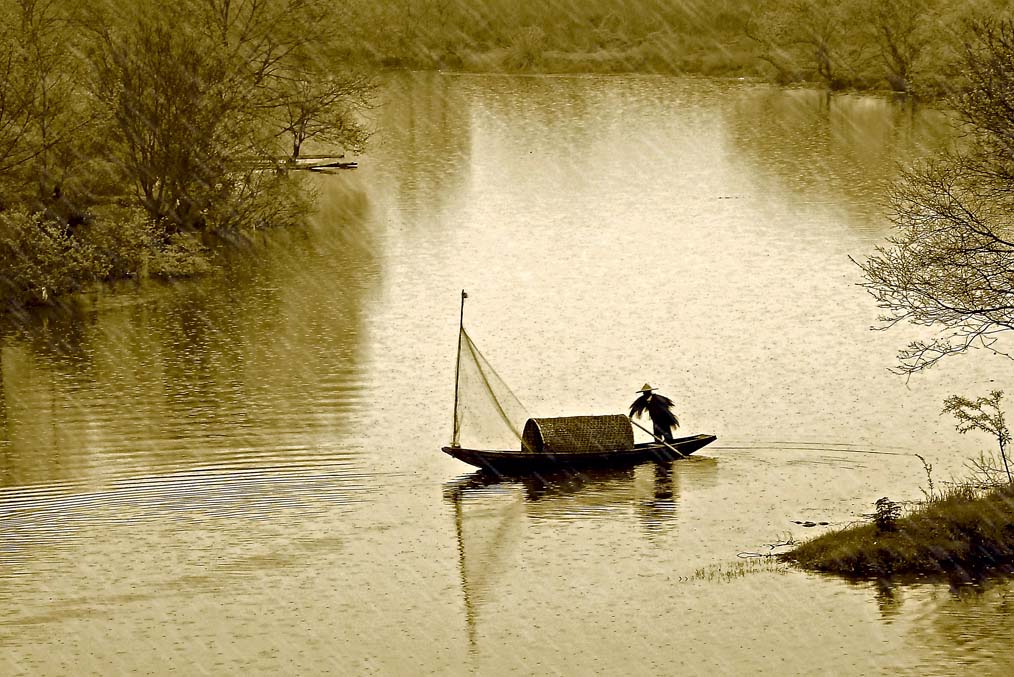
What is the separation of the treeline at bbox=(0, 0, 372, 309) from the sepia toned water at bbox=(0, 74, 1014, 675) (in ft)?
8.22

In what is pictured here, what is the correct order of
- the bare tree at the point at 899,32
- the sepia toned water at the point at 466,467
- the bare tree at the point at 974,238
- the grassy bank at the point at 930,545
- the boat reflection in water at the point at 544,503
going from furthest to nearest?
the bare tree at the point at 899,32 < the bare tree at the point at 974,238 < the boat reflection in water at the point at 544,503 < the grassy bank at the point at 930,545 < the sepia toned water at the point at 466,467

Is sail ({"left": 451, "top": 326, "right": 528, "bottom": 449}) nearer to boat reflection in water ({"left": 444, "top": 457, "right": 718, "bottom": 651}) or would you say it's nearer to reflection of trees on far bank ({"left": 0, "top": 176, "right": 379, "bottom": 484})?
boat reflection in water ({"left": 444, "top": 457, "right": 718, "bottom": 651})

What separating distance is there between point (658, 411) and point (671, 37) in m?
113

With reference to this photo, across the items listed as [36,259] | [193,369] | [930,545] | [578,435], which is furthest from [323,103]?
[930,545]

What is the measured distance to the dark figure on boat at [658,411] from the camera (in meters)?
35.0

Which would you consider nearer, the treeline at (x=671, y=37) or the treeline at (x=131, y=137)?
the treeline at (x=131, y=137)

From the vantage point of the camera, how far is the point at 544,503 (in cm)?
3250

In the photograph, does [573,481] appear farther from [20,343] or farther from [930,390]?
[20,343]

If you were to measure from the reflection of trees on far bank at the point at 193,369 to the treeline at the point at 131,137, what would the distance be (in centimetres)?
202

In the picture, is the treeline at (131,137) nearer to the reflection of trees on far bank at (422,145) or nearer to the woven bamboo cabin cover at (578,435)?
the reflection of trees on far bank at (422,145)

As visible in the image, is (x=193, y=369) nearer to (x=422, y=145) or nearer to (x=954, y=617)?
(x=954, y=617)

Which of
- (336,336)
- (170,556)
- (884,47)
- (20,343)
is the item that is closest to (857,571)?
(170,556)

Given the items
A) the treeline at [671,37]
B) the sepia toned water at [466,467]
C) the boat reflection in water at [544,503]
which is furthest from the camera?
the treeline at [671,37]

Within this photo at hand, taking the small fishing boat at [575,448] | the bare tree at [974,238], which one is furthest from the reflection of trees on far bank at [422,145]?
the bare tree at [974,238]
